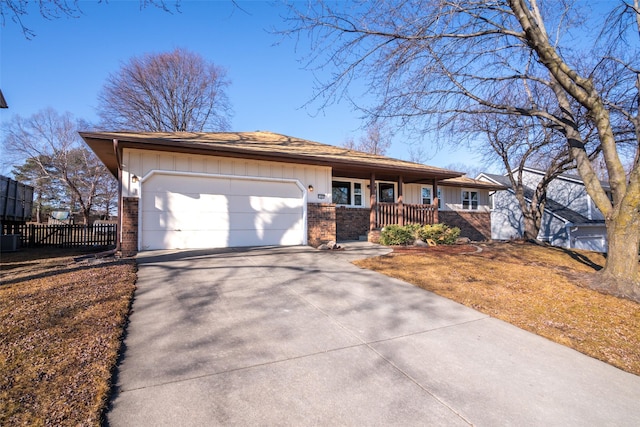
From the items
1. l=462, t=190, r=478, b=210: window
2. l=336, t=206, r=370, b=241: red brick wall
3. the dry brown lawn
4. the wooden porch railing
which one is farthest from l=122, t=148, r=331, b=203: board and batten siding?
l=462, t=190, r=478, b=210: window

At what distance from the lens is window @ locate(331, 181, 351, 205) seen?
12.8 metres

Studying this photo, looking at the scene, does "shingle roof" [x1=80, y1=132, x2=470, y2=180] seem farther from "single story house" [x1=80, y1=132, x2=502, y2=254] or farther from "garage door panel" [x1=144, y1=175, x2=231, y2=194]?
"garage door panel" [x1=144, y1=175, x2=231, y2=194]

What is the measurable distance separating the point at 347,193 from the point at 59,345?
1095 cm

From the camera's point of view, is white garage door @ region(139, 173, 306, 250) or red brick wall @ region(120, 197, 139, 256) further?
white garage door @ region(139, 173, 306, 250)

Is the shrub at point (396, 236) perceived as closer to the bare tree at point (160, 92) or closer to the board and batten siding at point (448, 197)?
the board and batten siding at point (448, 197)

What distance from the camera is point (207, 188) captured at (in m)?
8.73

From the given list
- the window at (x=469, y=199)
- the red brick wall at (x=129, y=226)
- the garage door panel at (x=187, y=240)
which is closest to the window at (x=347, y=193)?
the garage door panel at (x=187, y=240)

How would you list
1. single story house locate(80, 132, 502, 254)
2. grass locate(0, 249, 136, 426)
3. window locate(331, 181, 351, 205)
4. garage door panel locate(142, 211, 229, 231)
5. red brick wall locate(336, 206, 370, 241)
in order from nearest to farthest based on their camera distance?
1. grass locate(0, 249, 136, 426)
2. single story house locate(80, 132, 502, 254)
3. garage door panel locate(142, 211, 229, 231)
4. red brick wall locate(336, 206, 370, 241)
5. window locate(331, 181, 351, 205)

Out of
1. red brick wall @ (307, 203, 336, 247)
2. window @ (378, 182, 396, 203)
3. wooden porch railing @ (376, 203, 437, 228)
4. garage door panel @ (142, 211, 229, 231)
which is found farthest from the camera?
window @ (378, 182, 396, 203)

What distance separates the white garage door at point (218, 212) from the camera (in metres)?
8.12

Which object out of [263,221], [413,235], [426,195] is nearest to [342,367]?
[263,221]

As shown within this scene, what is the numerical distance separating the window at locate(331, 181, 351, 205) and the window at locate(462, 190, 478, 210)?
7.26 metres

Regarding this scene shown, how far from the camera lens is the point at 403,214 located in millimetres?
12484

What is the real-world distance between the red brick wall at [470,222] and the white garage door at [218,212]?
8.77 m
